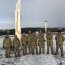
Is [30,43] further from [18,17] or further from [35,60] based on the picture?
[18,17]

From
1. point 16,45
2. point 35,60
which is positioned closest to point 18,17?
point 16,45

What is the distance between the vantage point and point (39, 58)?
1326 centimetres

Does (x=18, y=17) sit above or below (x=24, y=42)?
above

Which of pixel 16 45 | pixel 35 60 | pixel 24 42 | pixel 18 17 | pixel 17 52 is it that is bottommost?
pixel 35 60

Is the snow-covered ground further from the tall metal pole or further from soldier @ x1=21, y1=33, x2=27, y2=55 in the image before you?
the tall metal pole

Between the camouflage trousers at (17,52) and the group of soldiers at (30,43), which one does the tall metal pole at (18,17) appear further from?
the camouflage trousers at (17,52)

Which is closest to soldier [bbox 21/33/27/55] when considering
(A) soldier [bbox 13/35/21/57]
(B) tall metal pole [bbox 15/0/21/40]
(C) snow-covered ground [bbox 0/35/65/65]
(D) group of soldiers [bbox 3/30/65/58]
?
(D) group of soldiers [bbox 3/30/65/58]

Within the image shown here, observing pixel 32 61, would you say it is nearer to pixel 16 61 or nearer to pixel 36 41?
pixel 16 61

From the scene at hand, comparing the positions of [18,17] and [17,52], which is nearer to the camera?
[17,52]

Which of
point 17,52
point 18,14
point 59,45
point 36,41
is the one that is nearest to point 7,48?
point 17,52

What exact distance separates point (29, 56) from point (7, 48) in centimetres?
115

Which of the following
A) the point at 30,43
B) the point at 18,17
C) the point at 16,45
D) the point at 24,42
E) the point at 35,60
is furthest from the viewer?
the point at 18,17

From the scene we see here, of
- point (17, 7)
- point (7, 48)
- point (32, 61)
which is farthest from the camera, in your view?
point (17, 7)

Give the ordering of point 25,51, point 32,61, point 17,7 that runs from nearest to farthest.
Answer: point 32,61, point 25,51, point 17,7
